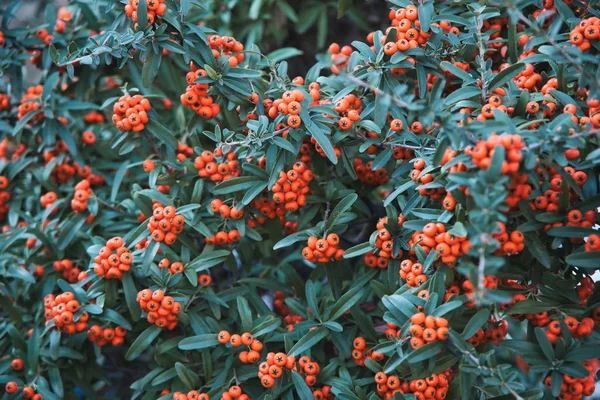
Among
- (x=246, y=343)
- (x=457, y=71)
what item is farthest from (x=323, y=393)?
(x=457, y=71)

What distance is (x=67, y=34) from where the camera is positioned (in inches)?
140

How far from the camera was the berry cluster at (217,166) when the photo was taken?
2738 millimetres

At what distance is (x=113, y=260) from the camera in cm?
270

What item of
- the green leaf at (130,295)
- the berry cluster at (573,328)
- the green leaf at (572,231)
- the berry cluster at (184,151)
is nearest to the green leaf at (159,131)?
the berry cluster at (184,151)

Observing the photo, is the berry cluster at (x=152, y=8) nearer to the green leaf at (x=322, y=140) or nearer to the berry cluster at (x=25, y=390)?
the green leaf at (x=322, y=140)

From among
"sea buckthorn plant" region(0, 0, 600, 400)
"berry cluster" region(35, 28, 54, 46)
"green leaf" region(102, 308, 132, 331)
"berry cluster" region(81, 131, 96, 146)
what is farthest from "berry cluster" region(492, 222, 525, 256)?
"berry cluster" region(35, 28, 54, 46)

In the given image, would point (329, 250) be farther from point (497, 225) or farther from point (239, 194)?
point (497, 225)

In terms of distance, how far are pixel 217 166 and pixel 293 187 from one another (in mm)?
371

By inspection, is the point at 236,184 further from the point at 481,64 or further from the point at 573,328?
the point at 573,328

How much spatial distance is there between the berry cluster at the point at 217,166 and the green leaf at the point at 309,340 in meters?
0.76

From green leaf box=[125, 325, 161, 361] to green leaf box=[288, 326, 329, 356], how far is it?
64cm

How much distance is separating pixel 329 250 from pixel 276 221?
0.44 metres

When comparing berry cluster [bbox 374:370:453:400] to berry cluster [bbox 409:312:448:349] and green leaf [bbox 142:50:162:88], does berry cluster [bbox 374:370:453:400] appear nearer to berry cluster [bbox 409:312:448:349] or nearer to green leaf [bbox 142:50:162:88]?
berry cluster [bbox 409:312:448:349]

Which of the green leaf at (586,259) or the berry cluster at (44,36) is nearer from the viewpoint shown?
the green leaf at (586,259)
